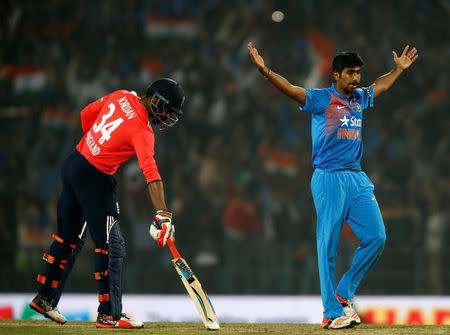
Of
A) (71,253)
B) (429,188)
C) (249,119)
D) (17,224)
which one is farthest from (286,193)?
(71,253)

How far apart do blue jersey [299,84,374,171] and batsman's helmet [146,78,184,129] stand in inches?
36.3

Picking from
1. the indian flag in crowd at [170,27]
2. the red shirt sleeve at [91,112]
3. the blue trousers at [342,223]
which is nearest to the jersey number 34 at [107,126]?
the red shirt sleeve at [91,112]

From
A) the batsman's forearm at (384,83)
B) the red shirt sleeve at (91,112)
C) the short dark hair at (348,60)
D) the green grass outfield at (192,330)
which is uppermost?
the short dark hair at (348,60)

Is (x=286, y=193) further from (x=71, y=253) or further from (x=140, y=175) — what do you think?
(x=71, y=253)

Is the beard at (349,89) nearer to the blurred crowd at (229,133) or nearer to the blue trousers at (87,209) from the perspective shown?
the blue trousers at (87,209)

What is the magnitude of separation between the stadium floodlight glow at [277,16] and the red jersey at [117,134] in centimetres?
873

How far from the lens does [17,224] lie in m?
11.0

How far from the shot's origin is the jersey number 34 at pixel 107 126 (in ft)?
15.8

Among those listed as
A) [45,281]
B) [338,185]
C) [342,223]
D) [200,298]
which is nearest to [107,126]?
[45,281]

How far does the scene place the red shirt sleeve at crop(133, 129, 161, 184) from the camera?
452cm

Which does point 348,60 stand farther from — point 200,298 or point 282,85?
point 200,298

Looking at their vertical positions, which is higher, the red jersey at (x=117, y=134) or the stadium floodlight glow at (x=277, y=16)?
the stadium floodlight glow at (x=277, y=16)

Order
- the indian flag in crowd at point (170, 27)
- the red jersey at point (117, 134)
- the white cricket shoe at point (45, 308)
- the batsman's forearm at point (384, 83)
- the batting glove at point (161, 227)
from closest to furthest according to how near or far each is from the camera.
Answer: the batting glove at point (161, 227), the red jersey at point (117, 134), the white cricket shoe at point (45, 308), the batsman's forearm at point (384, 83), the indian flag in crowd at point (170, 27)

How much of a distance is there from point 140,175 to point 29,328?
6.90 meters
